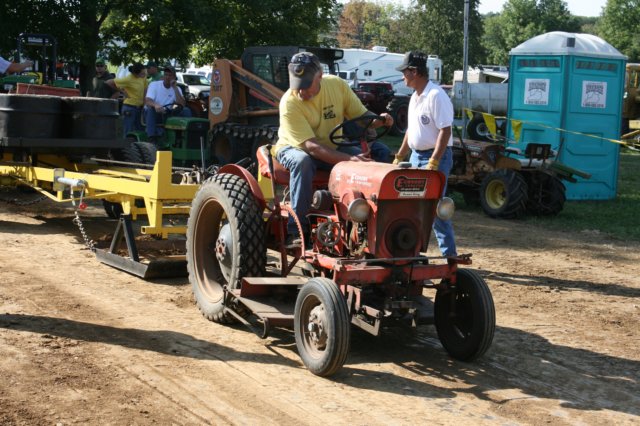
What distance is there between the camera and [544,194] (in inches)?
480

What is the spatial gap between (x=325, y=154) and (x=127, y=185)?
271 centimetres

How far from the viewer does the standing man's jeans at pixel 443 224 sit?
732cm

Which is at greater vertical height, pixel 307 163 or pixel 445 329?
pixel 307 163

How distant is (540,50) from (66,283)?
9.11 meters

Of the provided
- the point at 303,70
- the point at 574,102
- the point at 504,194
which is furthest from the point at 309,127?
the point at 574,102

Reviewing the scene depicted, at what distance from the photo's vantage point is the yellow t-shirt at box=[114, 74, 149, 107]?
50.7 ft

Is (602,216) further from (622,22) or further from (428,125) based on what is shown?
(622,22)

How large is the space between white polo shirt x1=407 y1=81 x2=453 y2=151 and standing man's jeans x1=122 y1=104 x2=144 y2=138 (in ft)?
29.5

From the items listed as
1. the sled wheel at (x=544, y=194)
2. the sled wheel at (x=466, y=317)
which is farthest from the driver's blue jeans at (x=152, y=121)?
the sled wheel at (x=466, y=317)

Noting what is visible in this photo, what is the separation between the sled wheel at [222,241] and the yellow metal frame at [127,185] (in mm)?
928

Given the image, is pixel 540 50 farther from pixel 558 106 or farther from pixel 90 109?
→ pixel 90 109

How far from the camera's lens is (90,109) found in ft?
31.5

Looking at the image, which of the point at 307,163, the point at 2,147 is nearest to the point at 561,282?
the point at 307,163

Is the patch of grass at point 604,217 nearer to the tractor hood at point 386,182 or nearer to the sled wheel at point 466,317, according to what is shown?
the sled wheel at point 466,317
